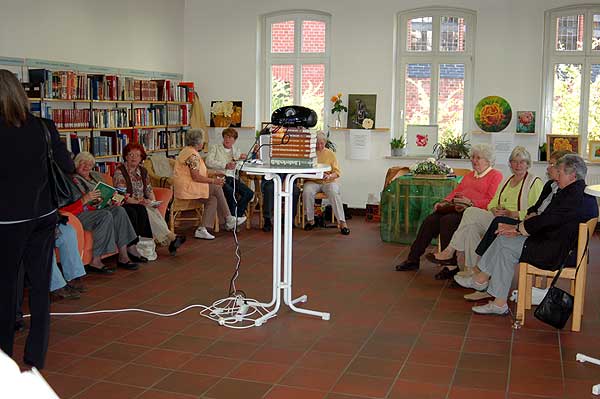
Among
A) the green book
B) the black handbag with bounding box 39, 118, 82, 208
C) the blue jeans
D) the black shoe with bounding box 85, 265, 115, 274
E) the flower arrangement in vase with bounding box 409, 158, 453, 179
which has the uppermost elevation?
the black handbag with bounding box 39, 118, 82, 208

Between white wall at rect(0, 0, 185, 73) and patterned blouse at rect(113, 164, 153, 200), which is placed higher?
white wall at rect(0, 0, 185, 73)

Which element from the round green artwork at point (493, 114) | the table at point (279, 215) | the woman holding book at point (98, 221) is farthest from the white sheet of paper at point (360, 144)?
the table at point (279, 215)

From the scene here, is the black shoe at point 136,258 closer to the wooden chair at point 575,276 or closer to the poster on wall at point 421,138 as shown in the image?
the wooden chair at point 575,276

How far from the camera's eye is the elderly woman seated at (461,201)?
6.48 metres

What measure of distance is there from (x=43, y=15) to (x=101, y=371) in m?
4.91

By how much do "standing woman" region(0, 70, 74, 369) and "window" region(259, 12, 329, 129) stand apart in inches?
276

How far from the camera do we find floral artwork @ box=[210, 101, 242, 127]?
10.7 metres

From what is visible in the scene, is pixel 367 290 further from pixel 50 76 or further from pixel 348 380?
pixel 50 76

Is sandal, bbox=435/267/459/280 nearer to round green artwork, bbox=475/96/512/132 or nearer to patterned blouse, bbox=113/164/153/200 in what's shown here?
patterned blouse, bbox=113/164/153/200

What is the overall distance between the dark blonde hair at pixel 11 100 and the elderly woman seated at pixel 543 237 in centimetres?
331

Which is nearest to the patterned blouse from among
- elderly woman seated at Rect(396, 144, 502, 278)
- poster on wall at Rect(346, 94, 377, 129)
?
elderly woman seated at Rect(396, 144, 502, 278)

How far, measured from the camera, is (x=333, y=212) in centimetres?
900

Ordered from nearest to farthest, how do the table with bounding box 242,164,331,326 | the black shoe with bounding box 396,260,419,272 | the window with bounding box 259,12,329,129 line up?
the table with bounding box 242,164,331,326, the black shoe with bounding box 396,260,419,272, the window with bounding box 259,12,329,129

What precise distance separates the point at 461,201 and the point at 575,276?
1.67m
